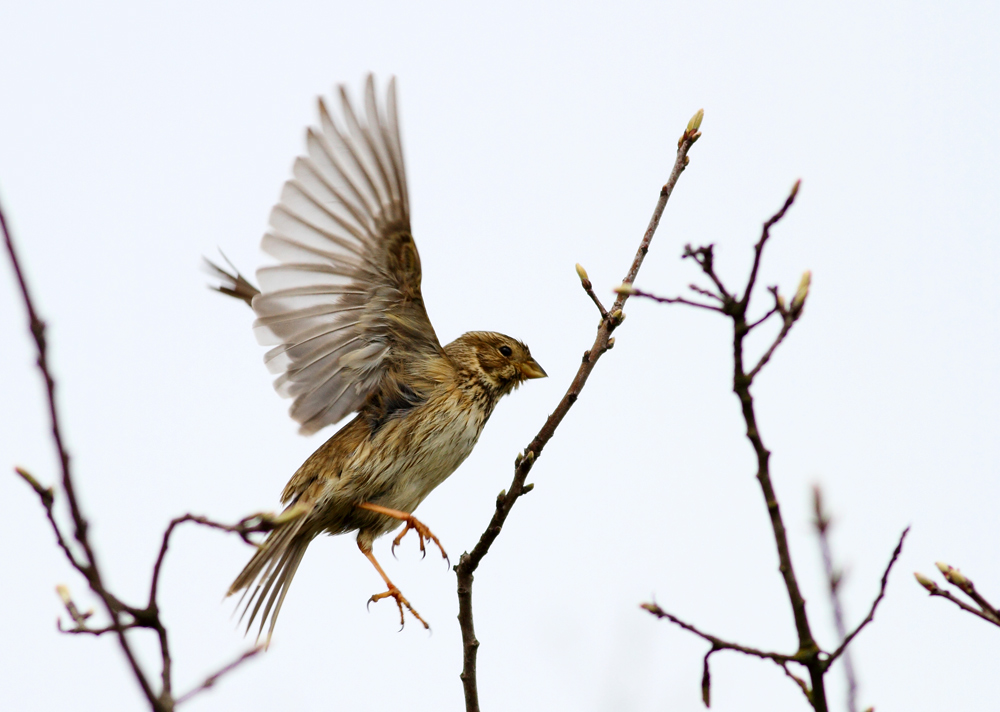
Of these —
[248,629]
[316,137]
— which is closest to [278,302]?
[316,137]

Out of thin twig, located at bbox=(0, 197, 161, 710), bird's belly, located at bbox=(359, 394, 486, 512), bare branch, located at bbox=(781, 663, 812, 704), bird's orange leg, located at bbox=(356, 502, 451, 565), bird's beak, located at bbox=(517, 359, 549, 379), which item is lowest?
bare branch, located at bbox=(781, 663, 812, 704)

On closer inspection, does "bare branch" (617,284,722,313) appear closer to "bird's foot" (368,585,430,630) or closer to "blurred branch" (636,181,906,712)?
"blurred branch" (636,181,906,712)

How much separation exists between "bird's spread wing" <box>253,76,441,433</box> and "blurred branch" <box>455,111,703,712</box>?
1.69 metres

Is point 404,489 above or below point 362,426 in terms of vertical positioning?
below

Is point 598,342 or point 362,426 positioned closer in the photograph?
point 598,342

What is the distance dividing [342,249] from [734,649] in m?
3.56

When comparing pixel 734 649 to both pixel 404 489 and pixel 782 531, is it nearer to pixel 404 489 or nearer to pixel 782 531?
pixel 782 531

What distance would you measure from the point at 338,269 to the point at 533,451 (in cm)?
Answer: 199

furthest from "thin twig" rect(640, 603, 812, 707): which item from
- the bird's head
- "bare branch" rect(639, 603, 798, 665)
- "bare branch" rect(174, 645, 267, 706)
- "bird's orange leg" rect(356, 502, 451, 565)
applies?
the bird's head

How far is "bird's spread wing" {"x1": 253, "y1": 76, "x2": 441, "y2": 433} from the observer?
5.20 m

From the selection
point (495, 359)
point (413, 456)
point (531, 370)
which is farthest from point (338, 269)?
point (531, 370)

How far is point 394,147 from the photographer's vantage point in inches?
206

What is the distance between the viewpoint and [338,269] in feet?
17.6

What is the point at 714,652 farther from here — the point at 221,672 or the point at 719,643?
the point at 221,672
